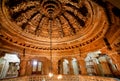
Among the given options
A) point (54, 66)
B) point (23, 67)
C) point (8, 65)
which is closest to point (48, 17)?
point (54, 66)

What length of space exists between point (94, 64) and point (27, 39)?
8769 mm

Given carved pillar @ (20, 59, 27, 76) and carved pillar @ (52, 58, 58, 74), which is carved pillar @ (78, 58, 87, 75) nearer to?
carved pillar @ (52, 58, 58, 74)

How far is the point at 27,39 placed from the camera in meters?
8.66

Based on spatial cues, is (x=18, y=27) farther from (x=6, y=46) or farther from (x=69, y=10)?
(x=69, y=10)

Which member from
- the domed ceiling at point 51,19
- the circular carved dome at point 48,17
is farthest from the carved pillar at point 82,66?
the circular carved dome at point 48,17

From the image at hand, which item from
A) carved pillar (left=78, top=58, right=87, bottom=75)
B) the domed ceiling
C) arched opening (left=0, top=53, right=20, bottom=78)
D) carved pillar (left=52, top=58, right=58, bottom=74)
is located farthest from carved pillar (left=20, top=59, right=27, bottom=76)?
carved pillar (left=78, top=58, right=87, bottom=75)

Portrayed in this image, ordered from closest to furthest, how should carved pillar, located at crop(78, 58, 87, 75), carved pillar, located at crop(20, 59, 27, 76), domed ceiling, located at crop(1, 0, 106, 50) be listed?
1. domed ceiling, located at crop(1, 0, 106, 50)
2. carved pillar, located at crop(20, 59, 27, 76)
3. carved pillar, located at crop(78, 58, 87, 75)

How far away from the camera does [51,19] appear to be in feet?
28.6

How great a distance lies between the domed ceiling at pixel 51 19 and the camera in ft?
21.1

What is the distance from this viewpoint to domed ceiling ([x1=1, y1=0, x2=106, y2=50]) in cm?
644

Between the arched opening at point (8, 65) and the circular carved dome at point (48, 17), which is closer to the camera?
the circular carved dome at point (48, 17)

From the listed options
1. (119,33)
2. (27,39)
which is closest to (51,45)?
(27,39)

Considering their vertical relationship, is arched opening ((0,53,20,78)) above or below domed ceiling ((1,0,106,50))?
A: below

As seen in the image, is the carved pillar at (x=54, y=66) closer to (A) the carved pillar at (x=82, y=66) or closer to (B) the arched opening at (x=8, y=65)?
(A) the carved pillar at (x=82, y=66)
